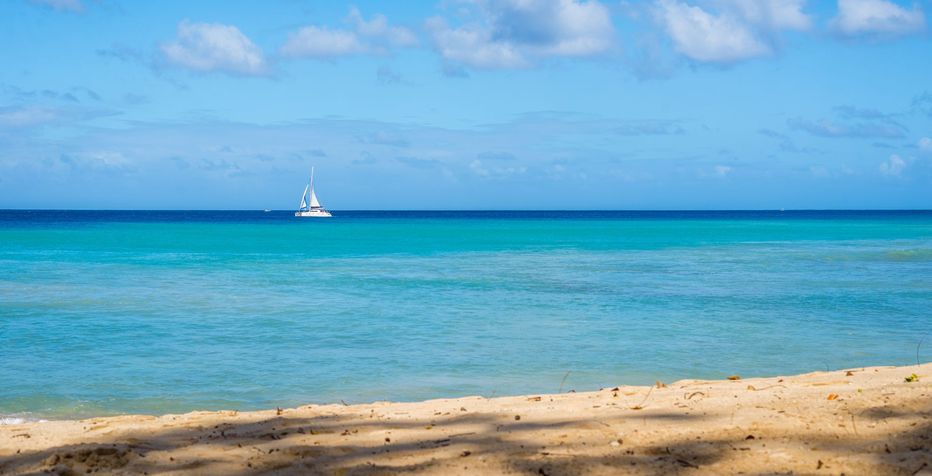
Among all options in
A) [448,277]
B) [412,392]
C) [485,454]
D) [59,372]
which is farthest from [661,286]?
[485,454]

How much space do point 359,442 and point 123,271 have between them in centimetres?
2405

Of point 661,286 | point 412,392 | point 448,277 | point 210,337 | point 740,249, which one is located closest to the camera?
point 412,392

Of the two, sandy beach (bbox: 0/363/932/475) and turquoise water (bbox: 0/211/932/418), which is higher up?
sandy beach (bbox: 0/363/932/475)

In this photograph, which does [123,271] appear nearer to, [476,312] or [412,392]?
[476,312]

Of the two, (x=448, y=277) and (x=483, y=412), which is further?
(x=448, y=277)

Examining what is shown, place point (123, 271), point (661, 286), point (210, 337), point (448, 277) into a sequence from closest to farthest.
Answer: point (210, 337) → point (661, 286) → point (448, 277) → point (123, 271)

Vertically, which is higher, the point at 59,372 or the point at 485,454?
the point at 485,454

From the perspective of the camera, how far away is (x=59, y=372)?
420 inches

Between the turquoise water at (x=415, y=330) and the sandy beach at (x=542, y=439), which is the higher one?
the sandy beach at (x=542, y=439)

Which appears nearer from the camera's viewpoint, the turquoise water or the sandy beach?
the sandy beach

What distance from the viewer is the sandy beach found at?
4.62 m

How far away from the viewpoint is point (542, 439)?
5211 mm

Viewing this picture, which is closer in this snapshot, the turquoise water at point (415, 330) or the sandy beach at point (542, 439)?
the sandy beach at point (542, 439)

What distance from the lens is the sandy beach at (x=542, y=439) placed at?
4.62 m
